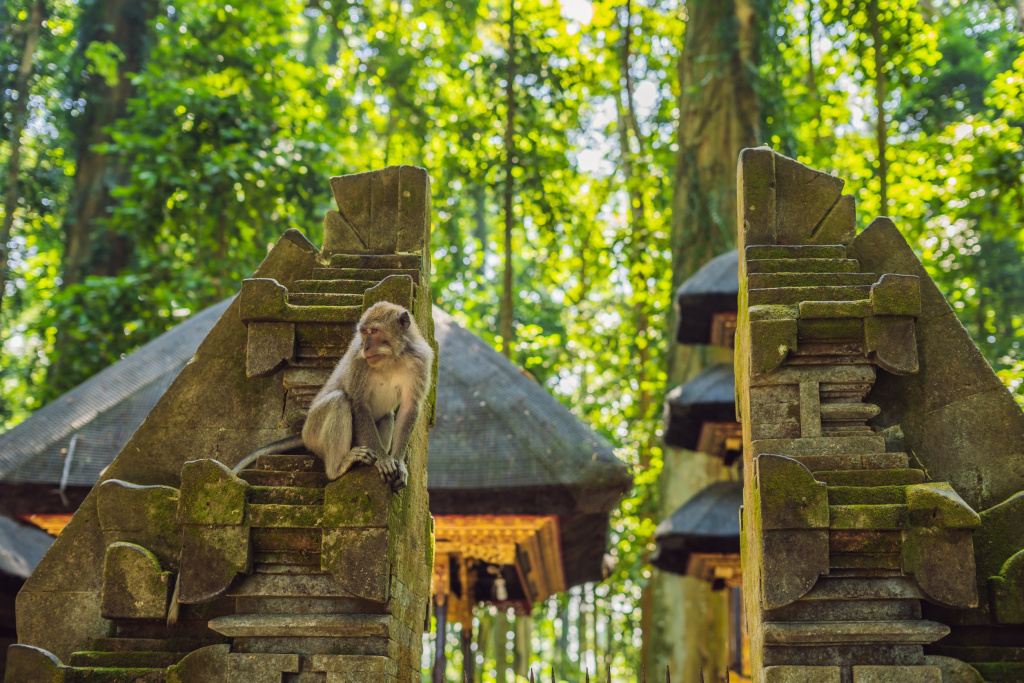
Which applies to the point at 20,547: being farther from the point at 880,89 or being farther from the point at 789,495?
the point at 880,89

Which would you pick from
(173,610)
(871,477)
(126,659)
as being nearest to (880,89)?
(871,477)

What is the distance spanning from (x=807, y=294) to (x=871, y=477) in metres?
1.03

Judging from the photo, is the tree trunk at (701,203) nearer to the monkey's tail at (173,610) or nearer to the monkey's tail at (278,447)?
the monkey's tail at (278,447)

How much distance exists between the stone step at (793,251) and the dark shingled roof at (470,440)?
3.03m

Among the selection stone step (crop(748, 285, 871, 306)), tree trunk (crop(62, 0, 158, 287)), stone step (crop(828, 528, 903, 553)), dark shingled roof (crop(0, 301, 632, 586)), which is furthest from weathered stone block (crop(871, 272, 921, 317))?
tree trunk (crop(62, 0, 158, 287))

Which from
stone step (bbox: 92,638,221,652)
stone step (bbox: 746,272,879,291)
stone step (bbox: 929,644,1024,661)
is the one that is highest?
stone step (bbox: 746,272,879,291)

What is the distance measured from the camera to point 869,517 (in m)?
4.23

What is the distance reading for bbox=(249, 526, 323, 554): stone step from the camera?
427 centimetres

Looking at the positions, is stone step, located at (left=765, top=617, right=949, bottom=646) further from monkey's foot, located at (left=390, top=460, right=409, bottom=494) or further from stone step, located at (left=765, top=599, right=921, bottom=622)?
monkey's foot, located at (left=390, top=460, right=409, bottom=494)

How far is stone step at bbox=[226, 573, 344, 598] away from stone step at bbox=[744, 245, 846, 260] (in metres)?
2.86

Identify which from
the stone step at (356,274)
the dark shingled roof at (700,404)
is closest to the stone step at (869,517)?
the stone step at (356,274)

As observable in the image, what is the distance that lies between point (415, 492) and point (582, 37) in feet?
55.3

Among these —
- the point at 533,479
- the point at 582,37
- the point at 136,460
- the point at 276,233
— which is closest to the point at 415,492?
the point at 136,460

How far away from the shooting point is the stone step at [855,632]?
13.4 ft
